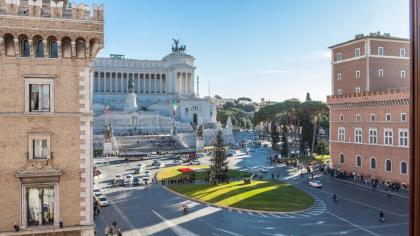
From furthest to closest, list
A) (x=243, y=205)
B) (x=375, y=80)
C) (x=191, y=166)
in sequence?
(x=191, y=166) < (x=375, y=80) < (x=243, y=205)

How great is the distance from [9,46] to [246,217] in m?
23.1

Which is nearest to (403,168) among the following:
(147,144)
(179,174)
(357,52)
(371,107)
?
(371,107)

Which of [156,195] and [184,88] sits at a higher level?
[184,88]

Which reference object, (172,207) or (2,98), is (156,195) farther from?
(2,98)

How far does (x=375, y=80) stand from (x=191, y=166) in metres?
27.4

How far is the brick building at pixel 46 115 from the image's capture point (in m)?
15.4

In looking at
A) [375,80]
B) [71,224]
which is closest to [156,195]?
[71,224]

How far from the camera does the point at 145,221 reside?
32062 mm

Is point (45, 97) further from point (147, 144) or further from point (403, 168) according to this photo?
point (147, 144)

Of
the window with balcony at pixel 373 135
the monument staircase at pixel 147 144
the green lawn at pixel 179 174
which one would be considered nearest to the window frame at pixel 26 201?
the green lawn at pixel 179 174

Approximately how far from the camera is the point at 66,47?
16.0m

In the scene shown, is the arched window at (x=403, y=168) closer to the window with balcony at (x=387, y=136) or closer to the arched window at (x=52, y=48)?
the window with balcony at (x=387, y=136)

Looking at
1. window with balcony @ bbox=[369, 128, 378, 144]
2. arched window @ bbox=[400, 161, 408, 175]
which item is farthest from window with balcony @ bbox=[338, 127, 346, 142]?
arched window @ bbox=[400, 161, 408, 175]

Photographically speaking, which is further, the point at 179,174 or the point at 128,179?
the point at 179,174
